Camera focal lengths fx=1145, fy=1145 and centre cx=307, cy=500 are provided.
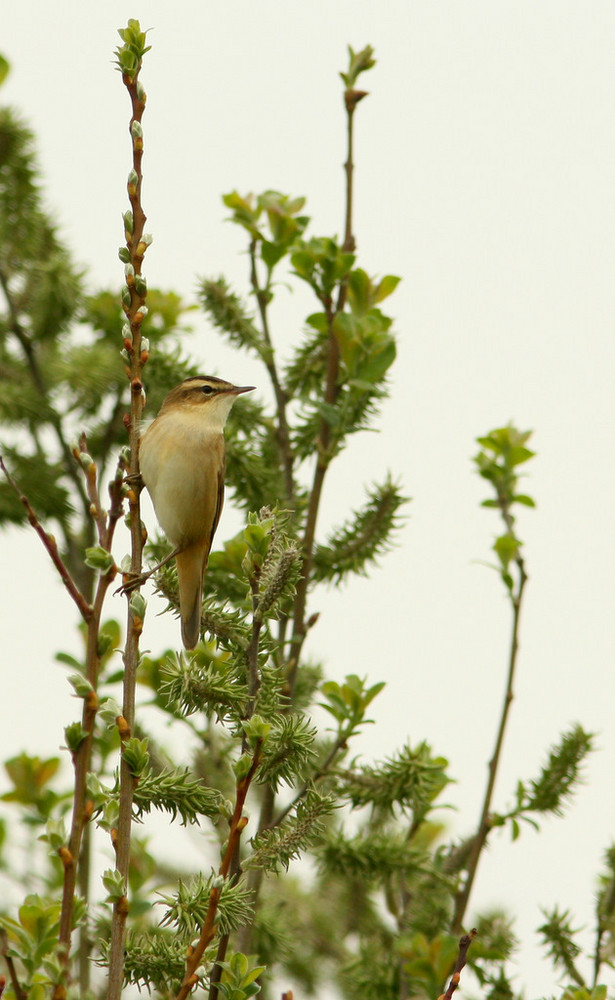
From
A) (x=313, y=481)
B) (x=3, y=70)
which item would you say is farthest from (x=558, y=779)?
(x=3, y=70)

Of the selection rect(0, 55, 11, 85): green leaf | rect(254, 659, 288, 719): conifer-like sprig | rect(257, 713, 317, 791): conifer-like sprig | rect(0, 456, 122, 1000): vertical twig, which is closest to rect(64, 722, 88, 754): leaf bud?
rect(0, 456, 122, 1000): vertical twig

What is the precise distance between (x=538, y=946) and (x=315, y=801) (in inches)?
50.5

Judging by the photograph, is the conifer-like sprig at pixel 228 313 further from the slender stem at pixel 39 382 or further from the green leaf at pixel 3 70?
the green leaf at pixel 3 70

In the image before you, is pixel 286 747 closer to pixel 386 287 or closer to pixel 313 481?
pixel 313 481

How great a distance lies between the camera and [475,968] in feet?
10.4

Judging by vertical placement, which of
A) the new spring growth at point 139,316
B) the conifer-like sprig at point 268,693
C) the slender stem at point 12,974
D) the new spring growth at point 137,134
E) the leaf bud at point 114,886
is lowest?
the slender stem at point 12,974

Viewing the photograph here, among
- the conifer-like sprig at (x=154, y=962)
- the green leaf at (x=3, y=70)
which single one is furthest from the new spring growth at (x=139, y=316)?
the green leaf at (x=3, y=70)

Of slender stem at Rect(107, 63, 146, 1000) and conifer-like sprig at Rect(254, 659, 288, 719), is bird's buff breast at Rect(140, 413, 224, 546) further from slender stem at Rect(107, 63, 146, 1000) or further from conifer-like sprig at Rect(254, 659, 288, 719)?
conifer-like sprig at Rect(254, 659, 288, 719)

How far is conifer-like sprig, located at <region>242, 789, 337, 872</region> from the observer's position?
83.9 inches

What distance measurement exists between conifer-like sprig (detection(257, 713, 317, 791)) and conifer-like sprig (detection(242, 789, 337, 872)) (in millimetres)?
68

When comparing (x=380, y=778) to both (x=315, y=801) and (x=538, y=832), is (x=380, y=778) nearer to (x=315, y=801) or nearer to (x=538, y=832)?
(x=538, y=832)

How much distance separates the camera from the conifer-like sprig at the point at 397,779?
310 centimetres

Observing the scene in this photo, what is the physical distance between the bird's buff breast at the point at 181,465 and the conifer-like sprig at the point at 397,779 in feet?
3.69

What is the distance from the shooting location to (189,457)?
397 centimetres
